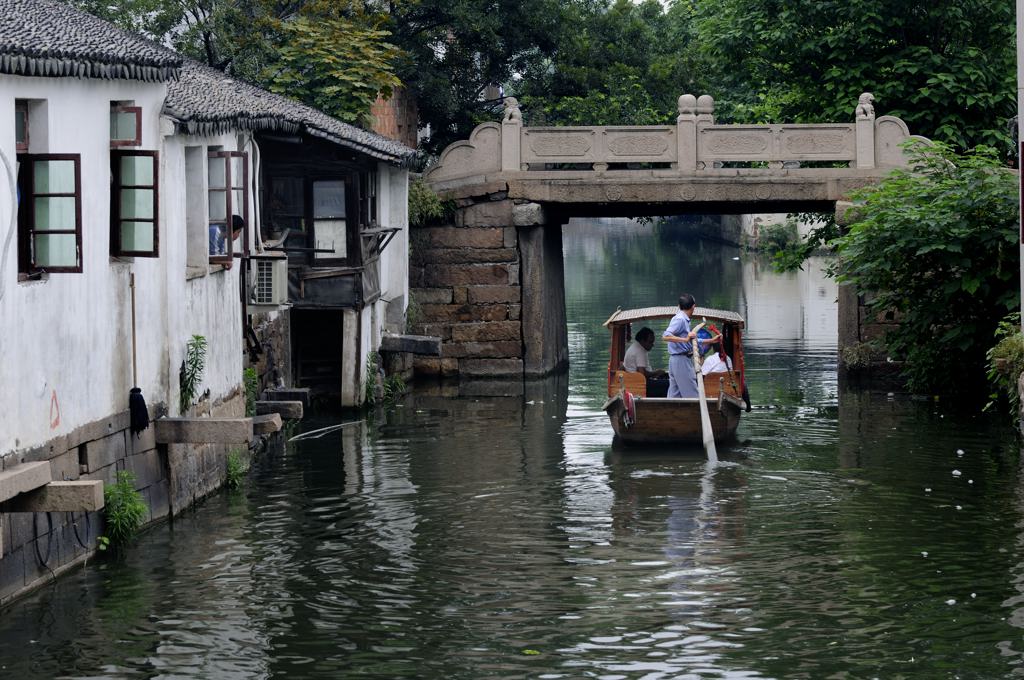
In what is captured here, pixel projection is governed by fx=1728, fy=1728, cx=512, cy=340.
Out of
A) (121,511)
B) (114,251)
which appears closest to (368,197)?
(114,251)

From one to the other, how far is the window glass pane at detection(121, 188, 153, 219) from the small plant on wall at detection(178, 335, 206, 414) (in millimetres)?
2154

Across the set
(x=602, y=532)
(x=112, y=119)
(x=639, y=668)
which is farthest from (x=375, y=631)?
(x=112, y=119)

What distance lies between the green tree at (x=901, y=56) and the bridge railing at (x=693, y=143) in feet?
9.33

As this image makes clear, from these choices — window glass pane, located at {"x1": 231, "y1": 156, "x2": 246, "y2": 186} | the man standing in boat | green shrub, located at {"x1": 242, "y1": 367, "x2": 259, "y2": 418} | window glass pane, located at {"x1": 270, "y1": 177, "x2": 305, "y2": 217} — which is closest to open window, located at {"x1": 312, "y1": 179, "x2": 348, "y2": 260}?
window glass pane, located at {"x1": 270, "y1": 177, "x2": 305, "y2": 217}

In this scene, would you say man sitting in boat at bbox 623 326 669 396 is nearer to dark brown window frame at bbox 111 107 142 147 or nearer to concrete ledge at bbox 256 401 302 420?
concrete ledge at bbox 256 401 302 420

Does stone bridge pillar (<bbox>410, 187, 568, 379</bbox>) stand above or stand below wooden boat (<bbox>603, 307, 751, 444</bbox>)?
above

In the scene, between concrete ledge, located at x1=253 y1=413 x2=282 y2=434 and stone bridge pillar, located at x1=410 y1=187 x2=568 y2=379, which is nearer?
concrete ledge, located at x1=253 y1=413 x2=282 y2=434

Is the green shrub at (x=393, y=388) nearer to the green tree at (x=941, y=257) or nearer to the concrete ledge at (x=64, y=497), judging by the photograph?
the green tree at (x=941, y=257)

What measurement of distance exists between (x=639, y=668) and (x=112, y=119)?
22.7ft

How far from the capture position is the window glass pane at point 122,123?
14977 mm

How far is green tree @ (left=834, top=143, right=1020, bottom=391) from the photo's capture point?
22.9m

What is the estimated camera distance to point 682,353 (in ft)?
69.7

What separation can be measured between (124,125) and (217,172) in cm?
283

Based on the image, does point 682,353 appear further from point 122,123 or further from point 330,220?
point 122,123
